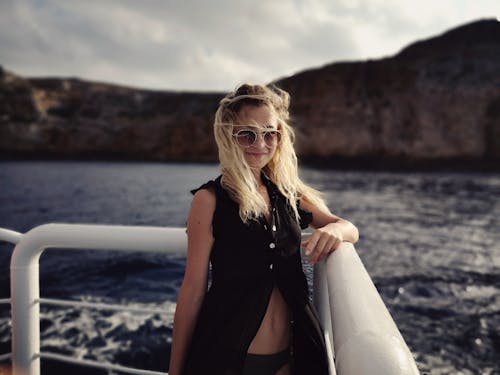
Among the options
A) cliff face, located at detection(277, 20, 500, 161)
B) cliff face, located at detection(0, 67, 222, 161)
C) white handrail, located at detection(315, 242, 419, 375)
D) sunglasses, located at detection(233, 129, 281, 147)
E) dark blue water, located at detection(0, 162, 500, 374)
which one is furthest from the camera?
cliff face, located at detection(0, 67, 222, 161)

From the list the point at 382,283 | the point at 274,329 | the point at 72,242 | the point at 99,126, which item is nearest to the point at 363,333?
the point at 274,329

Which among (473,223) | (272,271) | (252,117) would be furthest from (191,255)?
(473,223)

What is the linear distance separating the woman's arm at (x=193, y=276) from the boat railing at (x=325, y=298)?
246mm

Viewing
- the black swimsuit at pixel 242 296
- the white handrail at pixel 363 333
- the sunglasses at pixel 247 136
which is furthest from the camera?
the sunglasses at pixel 247 136

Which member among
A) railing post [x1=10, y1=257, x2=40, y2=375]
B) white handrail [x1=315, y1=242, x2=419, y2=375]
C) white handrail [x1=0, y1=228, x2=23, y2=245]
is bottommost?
railing post [x1=10, y1=257, x2=40, y2=375]

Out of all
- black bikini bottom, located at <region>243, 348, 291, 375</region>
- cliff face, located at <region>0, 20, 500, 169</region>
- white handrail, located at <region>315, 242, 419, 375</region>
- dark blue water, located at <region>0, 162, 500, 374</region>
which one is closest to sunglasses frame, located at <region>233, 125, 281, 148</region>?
dark blue water, located at <region>0, 162, 500, 374</region>

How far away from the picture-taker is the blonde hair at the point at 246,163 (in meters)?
1.40

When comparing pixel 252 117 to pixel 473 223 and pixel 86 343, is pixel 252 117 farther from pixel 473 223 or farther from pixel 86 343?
pixel 473 223

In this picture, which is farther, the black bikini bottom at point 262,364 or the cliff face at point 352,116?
the cliff face at point 352,116

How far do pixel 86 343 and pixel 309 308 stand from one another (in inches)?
203

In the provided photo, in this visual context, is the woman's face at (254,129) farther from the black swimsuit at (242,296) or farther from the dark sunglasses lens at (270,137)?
the black swimsuit at (242,296)

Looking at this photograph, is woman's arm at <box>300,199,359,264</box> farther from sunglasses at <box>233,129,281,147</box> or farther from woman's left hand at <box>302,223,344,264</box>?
sunglasses at <box>233,129,281,147</box>

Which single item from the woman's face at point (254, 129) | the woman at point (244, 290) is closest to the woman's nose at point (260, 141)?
the woman's face at point (254, 129)

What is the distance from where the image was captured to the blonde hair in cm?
140
